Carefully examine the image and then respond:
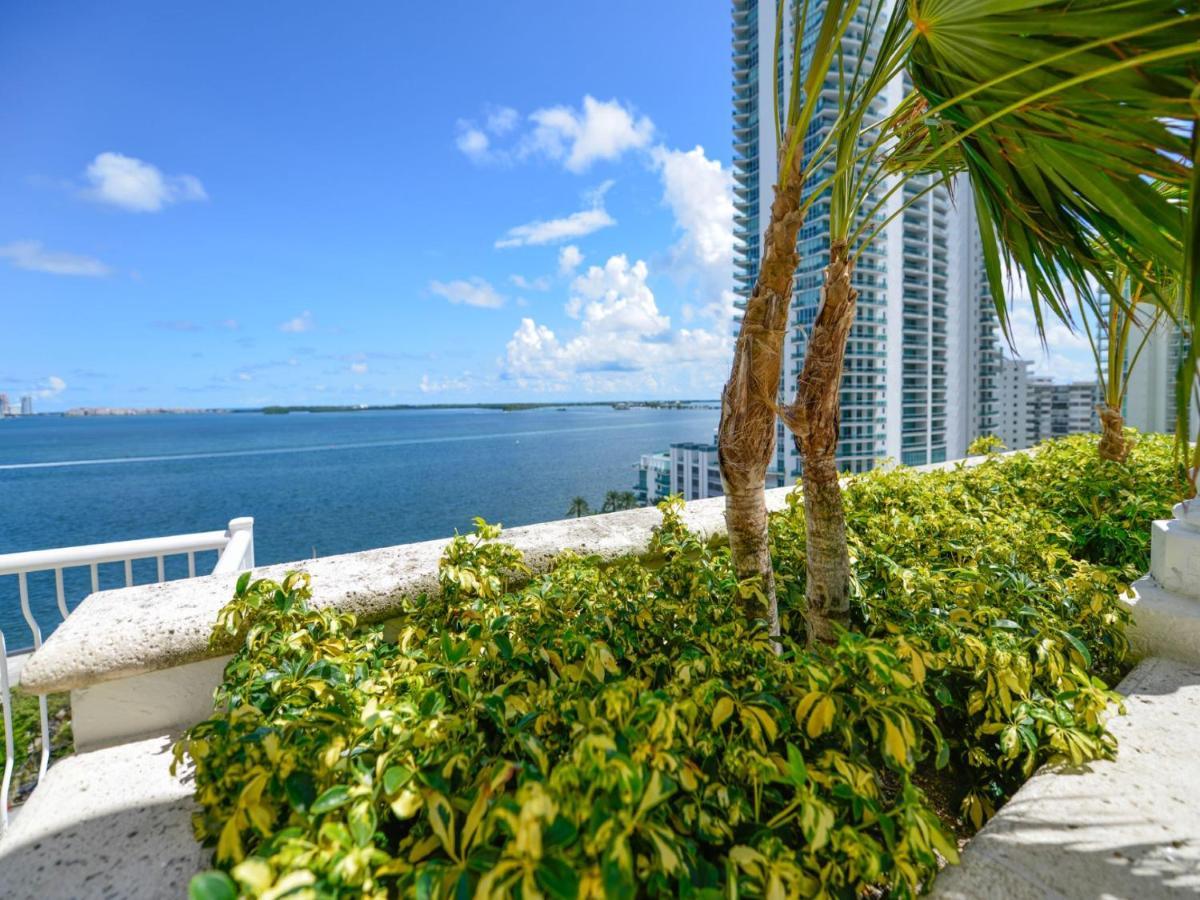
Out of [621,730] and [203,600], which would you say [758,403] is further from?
[203,600]

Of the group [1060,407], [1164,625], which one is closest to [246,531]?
[1164,625]

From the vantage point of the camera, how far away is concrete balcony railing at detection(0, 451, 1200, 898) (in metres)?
1.13

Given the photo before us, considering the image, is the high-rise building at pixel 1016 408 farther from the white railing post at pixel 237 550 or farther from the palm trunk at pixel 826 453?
the white railing post at pixel 237 550

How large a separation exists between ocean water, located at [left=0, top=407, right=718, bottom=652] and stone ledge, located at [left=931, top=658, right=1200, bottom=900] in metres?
18.5

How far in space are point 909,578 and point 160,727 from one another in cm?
244

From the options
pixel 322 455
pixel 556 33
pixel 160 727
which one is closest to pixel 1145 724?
pixel 160 727

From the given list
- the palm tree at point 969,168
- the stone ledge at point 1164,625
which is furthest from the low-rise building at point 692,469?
the palm tree at point 969,168

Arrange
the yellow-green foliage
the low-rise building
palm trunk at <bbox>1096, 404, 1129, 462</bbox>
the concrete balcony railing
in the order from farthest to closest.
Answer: the low-rise building < palm trunk at <bbox>1096, 404, 1129, 462</bbox> < the concrete balcony railing < the yellow-green foliage

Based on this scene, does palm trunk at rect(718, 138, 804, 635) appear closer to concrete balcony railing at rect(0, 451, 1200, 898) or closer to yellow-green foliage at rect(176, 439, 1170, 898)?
yellow-green foliage at rect(176, 439, 1170, 898)

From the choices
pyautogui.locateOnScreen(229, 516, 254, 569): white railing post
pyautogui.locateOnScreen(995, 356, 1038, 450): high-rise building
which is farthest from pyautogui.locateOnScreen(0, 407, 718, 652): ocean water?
pyautogui.locateOnScreen(995, 356, 1038, 450): high-rise building

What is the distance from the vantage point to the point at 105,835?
121 centimetres

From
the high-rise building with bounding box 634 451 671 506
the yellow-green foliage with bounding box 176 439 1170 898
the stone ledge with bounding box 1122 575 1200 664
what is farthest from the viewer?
the high-rise building with bounding box 634 451 671 506

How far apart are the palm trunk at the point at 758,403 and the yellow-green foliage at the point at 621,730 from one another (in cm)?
16

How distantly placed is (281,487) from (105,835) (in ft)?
207
